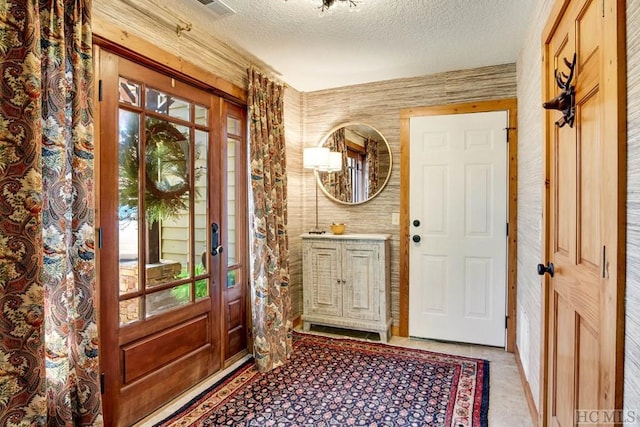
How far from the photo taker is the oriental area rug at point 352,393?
83.7 inches

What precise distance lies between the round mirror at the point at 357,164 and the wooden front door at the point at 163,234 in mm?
1135

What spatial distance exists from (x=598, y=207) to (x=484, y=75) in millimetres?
2482

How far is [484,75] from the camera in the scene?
127 inches

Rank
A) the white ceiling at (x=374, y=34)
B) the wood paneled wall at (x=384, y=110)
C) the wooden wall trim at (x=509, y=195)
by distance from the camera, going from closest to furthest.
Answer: the white ceiling at (x=374, y=34), the wooden wall trim at (x=509, y=195), the wood paneled wall at (x=384, y=110)

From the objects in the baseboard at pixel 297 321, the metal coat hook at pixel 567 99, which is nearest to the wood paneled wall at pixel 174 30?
the metal coat hook at pixel 567 99

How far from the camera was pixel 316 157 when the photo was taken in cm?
351

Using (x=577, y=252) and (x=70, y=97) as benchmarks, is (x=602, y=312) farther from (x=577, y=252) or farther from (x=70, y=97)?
(x=70, y=97)

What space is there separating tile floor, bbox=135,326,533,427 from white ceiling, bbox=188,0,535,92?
8.06ft

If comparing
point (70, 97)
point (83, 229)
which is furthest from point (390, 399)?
point (70, 97)

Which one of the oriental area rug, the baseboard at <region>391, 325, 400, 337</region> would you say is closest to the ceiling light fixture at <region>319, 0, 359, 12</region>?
the oriental area rug

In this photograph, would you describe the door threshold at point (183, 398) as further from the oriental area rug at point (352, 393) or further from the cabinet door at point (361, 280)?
the cabinet door at point (361, 280)

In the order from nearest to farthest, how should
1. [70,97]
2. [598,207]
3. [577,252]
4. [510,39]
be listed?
[598,207], [577,252], [70,97], [510,39]

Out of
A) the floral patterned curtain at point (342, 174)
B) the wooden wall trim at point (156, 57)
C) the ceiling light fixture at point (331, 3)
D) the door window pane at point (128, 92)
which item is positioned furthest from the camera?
the floral patterned curtain at point (342, 174)

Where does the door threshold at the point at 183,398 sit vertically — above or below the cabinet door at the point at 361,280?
below
